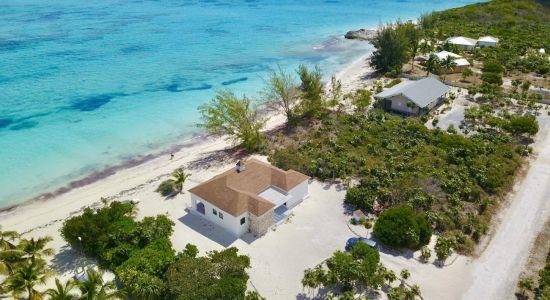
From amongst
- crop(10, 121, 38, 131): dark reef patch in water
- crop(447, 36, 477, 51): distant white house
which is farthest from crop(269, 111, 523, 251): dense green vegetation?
crop(447, 36, 477, 51): distant white house

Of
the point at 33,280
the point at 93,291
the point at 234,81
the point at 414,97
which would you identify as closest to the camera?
the point at 93,291

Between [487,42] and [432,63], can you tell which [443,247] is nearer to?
[432,63]

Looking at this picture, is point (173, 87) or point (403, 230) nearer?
point (403, 230)

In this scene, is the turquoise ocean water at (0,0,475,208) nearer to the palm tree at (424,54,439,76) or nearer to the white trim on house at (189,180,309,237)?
the white trim on house at (189,180,309,237)

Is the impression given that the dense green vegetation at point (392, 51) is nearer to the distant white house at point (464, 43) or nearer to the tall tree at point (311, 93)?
the distant white house at point (464, 43)

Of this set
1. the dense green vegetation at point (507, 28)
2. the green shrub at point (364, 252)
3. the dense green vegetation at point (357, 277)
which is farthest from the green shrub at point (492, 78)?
the green shrub at point (364, 252)

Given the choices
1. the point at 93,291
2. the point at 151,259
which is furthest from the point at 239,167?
the point at 93,291
